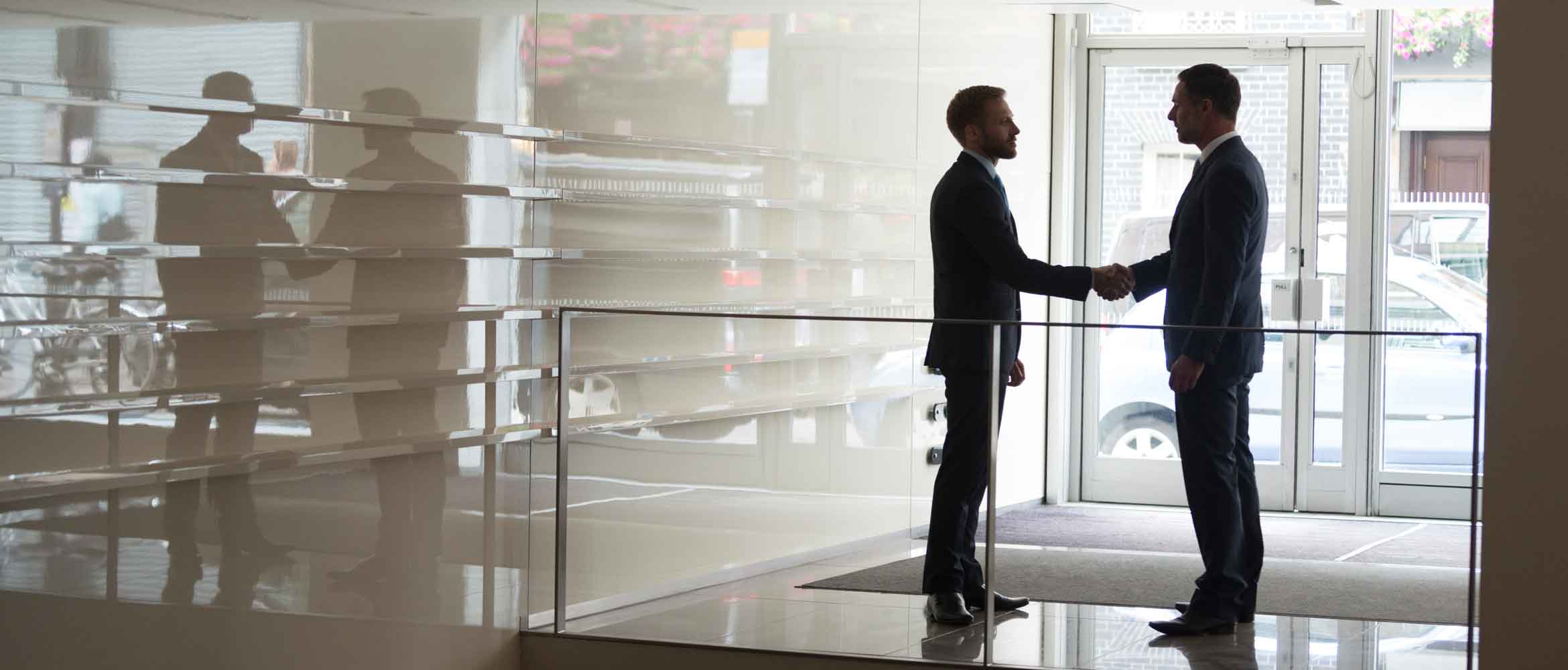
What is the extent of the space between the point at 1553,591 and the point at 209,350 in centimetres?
300

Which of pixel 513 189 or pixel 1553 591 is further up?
pixel 513 189

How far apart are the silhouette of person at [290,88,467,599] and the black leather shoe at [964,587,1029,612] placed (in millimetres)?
1367

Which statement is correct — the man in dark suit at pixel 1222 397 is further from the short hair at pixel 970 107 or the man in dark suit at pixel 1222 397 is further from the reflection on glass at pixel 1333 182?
the reflection on glass at pixel 1333 182

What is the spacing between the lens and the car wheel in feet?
13.9

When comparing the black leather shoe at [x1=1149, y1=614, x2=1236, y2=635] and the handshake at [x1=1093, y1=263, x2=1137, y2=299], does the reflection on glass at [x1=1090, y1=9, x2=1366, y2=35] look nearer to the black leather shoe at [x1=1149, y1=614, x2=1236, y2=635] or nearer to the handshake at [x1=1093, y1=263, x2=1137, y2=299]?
the handshake at [x1=1093, y1=263, x2=1137, y2=299]

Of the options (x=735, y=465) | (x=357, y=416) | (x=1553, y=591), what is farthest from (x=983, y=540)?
(x=357, y=416)

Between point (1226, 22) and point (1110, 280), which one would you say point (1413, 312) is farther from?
point (1110, 280)

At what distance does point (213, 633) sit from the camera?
3.71 m

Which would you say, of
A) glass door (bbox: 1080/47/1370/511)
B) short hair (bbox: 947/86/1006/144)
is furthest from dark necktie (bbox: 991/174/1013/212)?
glass door (bbox: 1080/47/1370/511)

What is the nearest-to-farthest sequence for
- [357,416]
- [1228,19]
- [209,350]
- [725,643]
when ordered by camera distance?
[209,350]
[357,416]
[725,643]
[1228,19]

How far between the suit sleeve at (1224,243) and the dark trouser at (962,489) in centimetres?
57

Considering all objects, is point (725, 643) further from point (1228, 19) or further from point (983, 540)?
point (1228, 19)

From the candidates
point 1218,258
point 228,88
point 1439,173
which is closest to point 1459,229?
point 1439,173

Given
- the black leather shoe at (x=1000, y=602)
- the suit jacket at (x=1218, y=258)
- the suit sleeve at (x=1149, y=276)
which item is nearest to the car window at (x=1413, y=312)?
the suit sleeve at (x=1149, y=276)
